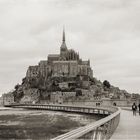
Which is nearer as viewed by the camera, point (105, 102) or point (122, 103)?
point (122, 103)

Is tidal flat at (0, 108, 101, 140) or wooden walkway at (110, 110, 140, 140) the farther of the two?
tidal flat at (0, 108, 101, 140)

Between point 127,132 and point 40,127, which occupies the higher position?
point 127,132

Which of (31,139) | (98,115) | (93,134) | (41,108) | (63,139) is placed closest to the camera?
(63,139)

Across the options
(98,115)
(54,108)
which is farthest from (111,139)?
(54,108)

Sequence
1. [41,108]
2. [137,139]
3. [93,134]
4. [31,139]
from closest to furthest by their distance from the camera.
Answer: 1. [93,134]
2. [137,139]
3. [31,139]
4. [41,108]

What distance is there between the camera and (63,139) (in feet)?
25.9

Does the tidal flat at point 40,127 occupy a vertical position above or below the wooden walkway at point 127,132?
below

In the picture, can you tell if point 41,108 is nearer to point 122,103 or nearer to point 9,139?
point 122,103

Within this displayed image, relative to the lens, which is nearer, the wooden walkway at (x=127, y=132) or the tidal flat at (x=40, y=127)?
the wooden walkway at (x=127, y=132)

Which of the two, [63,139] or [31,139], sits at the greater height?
[63,139]

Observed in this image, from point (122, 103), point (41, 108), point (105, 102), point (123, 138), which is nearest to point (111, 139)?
point (123, 138)

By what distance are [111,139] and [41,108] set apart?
11425 cm

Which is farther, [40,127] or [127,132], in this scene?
[40,127]

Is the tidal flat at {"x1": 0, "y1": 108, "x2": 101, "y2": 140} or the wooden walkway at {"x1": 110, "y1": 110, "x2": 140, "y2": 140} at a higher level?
the wooden walkway at {"x1": 110, "y1": 110, "x2": 140, "y2": 140}
